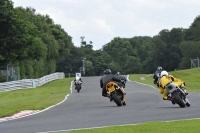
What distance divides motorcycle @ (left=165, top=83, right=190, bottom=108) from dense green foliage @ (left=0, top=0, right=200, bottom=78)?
107 feet

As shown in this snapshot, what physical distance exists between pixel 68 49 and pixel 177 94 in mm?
81856

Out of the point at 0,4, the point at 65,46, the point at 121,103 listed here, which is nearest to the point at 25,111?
the point at 121,103

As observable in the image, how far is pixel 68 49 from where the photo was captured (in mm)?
99938

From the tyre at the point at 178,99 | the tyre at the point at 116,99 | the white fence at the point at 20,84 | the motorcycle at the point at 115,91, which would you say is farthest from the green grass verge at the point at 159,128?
the white fence at the point at 20,84

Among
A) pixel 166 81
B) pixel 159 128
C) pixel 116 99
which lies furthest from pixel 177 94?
pixel 159 128

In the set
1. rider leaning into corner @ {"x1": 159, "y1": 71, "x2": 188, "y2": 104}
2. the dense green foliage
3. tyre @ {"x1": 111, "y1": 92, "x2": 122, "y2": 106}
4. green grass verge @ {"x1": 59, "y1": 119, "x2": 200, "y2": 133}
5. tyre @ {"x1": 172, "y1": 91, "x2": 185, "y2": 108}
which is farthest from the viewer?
the dense green foliage

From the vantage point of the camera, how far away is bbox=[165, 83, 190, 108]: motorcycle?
60.5ft

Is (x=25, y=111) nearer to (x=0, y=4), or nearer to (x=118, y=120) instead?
(x=118, y=120)

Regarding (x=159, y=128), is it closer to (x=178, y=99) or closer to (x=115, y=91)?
(x=178, y=99)

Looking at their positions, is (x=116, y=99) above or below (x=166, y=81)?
below

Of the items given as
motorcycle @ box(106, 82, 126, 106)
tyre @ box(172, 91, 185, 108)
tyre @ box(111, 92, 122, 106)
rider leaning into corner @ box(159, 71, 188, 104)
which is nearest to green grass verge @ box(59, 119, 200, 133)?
tyre @ box(172, 91, 185, 108)

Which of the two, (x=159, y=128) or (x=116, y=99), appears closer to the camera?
(x=159, y=128)

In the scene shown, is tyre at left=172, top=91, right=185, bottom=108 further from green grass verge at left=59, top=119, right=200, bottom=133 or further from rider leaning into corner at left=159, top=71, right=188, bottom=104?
green grass verge at left=59, top=119, right=200, bottom=133

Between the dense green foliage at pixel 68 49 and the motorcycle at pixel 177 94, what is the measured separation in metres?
32.7
